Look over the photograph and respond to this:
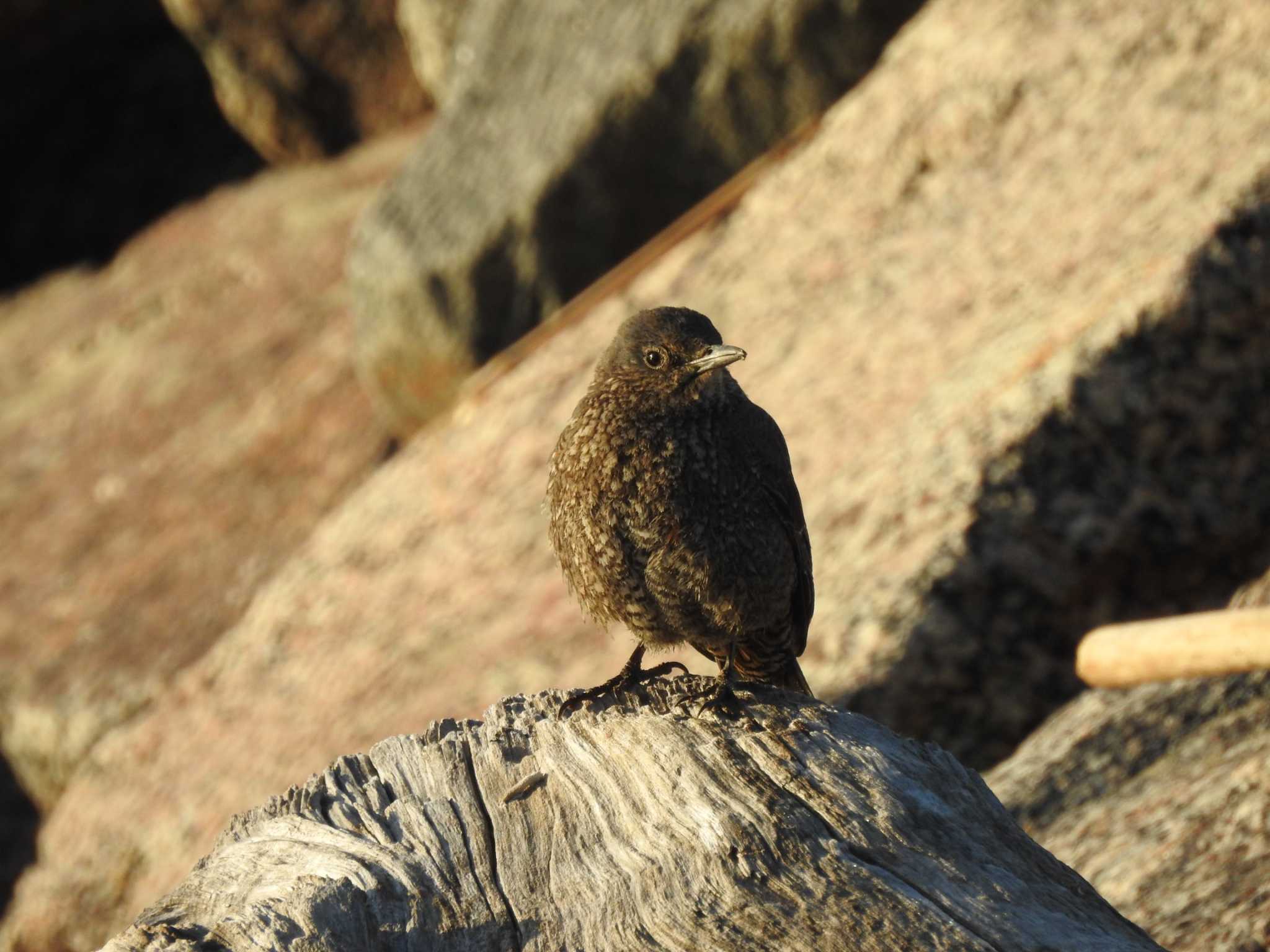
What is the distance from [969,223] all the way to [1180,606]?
2.59 metres

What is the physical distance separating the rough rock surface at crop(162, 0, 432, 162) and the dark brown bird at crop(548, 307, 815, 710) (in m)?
9.78

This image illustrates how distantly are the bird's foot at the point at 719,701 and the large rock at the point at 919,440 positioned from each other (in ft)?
5.98

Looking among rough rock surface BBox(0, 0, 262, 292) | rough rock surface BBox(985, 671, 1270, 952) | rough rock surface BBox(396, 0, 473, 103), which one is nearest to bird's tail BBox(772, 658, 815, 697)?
rough rock surface BBox(985, 671, 1270, 952)

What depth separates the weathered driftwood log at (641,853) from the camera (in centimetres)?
351

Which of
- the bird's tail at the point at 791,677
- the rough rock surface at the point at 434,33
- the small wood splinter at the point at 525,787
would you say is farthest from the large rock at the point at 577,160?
the small wood splinter at the point at 525,787

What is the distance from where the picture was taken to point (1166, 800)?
5.20 metres

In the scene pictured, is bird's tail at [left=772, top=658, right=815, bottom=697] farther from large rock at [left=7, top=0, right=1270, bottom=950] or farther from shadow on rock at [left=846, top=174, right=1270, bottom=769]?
shadow on rock at [left=846, top=174, right=1270, bottom=769]

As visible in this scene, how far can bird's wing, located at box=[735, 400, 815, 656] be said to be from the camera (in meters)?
5.27

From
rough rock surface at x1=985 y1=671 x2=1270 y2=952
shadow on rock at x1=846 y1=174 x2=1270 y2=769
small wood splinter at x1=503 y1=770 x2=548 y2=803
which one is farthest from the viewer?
shadow on rock at x1=846 y1=174 x2=1270 y2=769

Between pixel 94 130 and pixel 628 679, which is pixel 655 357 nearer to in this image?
pixel 628 679

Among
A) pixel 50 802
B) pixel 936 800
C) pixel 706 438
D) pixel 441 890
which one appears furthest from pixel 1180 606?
A: pixel 50 802

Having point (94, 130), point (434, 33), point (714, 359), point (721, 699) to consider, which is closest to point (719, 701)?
point (721, 699)

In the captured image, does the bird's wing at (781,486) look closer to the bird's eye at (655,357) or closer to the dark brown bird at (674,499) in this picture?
the dark brown bird at (674,499)

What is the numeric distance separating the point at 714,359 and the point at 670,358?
0.18 metres
